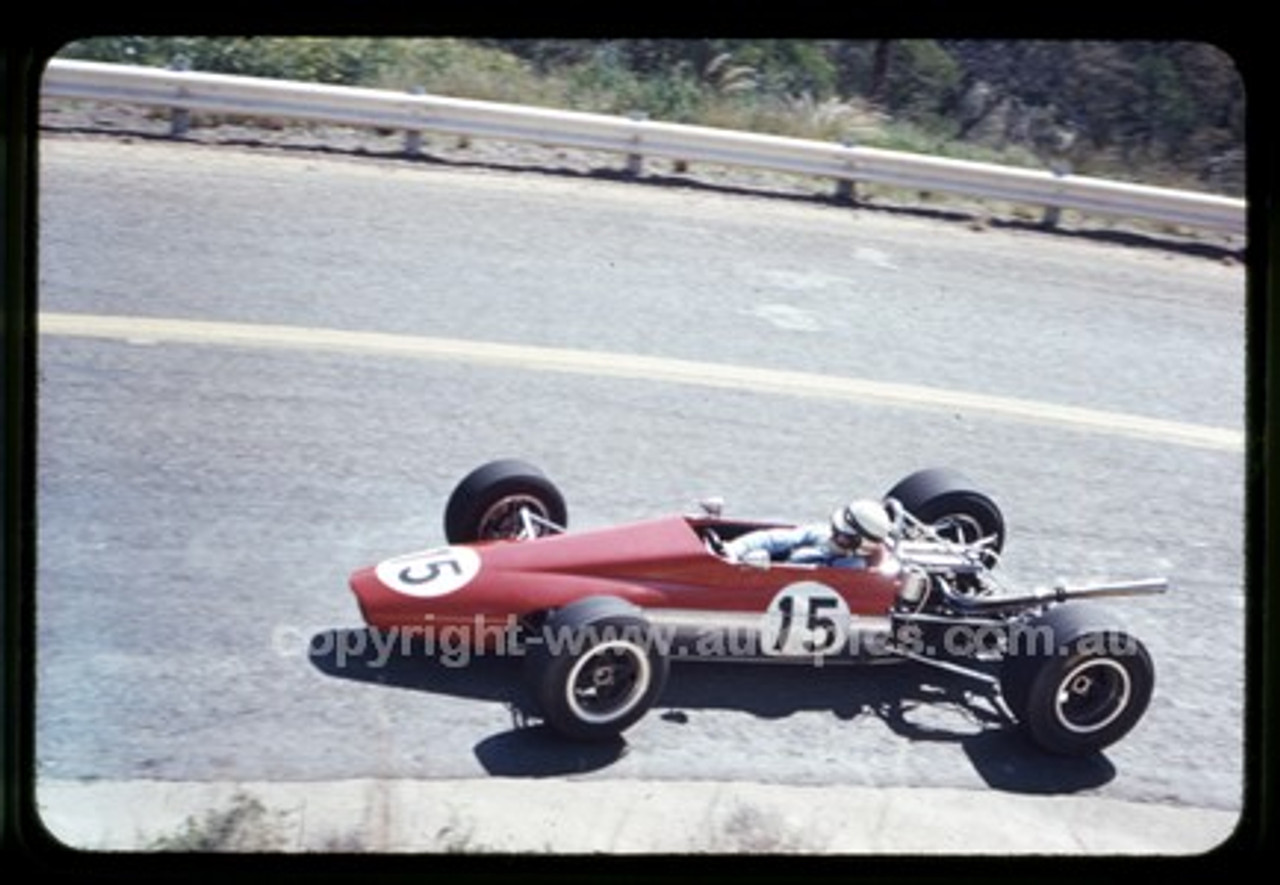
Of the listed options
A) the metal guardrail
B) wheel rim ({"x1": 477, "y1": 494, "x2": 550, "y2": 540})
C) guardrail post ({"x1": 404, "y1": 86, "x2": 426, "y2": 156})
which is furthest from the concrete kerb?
guardrail post ({"x1": 404, "y1": 86, "x2": 426, "y2": 156})

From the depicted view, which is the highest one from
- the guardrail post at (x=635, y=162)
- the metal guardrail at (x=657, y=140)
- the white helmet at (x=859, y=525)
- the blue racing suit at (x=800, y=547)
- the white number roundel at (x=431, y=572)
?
the metal guardrail at (x=657, y=140)

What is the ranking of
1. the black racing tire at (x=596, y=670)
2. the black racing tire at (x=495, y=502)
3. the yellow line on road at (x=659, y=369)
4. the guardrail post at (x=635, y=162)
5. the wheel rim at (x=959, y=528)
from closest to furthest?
the black racing tire at (x=596, y=670) < the black racing tire at (x=495, y=502) < the wheel rim at (x=959, y=528) < the yellow line on road at (x=659, y=369) < the guardrail post at (x=635, y=162)

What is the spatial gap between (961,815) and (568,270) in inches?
171

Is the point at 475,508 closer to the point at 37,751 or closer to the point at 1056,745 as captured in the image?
the point at 1056,745

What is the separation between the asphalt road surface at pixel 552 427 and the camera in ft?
17.8

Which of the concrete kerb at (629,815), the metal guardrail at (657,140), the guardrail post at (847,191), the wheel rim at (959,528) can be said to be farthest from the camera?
the guardrail post at (847,191)

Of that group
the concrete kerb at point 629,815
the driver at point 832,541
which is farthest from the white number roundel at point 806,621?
the concrete kerb at point 629,815

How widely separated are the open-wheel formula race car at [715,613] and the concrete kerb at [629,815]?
1.06ft

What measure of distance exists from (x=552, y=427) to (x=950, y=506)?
1913 mm

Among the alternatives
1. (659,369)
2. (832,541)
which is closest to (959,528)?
(832,541)

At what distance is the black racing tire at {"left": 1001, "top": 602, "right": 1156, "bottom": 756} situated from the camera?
5.41 meters

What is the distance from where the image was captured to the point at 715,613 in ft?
19.1

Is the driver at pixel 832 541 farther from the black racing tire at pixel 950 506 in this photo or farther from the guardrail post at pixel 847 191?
the guardrail post at pixel 847 191

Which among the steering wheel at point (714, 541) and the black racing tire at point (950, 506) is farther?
the black racing tire at point (950, 506)
